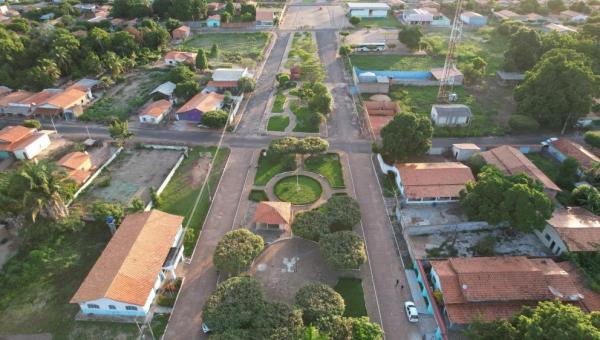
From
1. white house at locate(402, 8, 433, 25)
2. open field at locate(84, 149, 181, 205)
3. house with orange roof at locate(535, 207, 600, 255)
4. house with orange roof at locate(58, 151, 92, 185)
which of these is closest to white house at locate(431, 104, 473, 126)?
house with orange roof at locate(535, 207, 600, 255)

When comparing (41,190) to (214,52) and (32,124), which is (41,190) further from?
(214,52)

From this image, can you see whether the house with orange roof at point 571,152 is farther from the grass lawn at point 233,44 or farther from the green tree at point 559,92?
the grass lawn at point 233,44

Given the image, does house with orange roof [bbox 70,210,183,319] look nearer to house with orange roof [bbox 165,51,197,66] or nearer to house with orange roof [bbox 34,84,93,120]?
house with orange roof [bbox 34,84,93,120]

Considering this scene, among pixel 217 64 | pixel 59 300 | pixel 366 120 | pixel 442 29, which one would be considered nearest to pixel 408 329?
pixel 59 300

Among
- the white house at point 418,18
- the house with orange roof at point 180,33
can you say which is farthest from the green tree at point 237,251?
the white house at point 418,18

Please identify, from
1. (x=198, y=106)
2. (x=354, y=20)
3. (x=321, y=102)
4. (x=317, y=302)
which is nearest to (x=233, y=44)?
(x=354, y=20)

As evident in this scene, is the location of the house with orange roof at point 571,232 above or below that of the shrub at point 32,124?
below

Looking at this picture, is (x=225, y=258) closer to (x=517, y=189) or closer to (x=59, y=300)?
(x=59, y=300)
